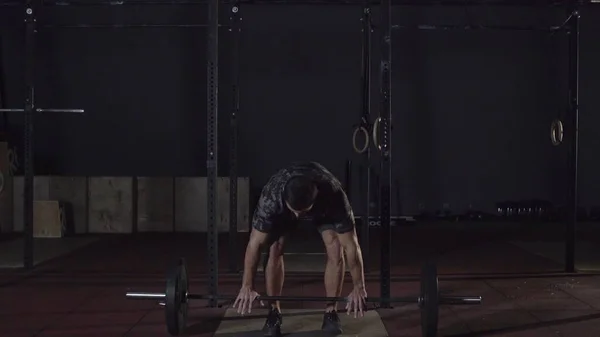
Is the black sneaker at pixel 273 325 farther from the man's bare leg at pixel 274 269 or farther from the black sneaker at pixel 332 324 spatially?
the black sneaker at pixel 332 324

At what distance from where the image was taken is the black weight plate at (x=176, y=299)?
323 cm

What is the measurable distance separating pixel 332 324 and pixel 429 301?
0.56 m

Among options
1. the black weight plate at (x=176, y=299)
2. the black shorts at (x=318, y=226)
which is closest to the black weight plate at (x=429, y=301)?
the black shorts at (x=318, y=226)

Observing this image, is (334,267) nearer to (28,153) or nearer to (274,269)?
(274,269)

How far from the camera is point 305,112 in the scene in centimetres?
843

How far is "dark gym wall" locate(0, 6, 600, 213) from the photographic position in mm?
8320

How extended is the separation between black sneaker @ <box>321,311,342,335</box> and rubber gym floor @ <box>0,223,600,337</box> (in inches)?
3.9

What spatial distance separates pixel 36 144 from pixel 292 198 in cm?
628

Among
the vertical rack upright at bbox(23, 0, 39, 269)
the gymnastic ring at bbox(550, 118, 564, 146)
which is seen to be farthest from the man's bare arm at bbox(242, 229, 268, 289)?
the gymnastic ring at bbox(550, 118, 564, 146)

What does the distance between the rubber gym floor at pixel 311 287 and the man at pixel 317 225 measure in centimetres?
27

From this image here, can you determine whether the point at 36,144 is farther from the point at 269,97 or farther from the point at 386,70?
the point at 386,70

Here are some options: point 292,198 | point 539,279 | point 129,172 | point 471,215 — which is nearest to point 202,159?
point 129,172

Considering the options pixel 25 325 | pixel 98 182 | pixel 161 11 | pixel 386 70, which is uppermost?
pixel 161 11

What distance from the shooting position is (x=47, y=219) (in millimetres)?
7191
